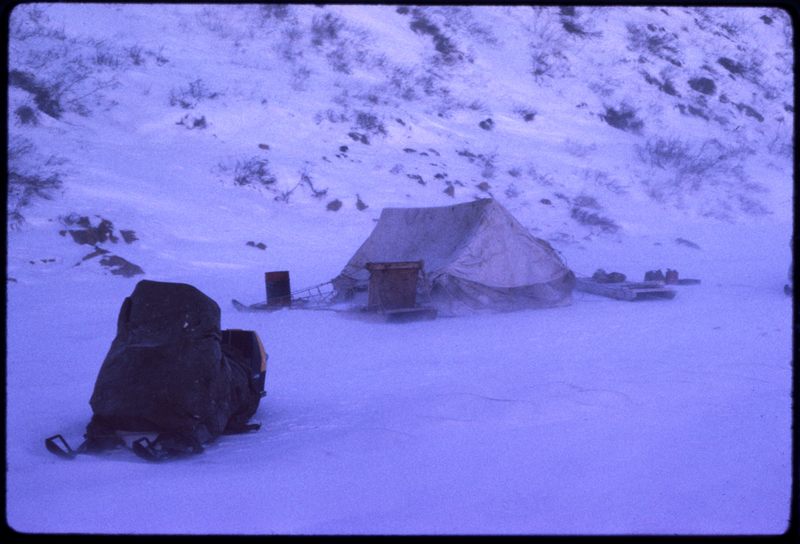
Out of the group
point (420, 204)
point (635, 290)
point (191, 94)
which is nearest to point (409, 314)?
point (635, 290)

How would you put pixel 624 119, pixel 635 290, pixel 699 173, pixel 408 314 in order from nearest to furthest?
pixel 408 314, pixel 635 290, pixel 699 173, pixel 624 119

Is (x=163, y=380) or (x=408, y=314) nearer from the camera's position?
(x=163, y=380)

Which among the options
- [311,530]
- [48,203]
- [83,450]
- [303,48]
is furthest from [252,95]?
[311,530]

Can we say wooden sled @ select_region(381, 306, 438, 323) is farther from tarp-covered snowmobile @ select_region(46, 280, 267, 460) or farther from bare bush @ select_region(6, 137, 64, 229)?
bare bush @ select_region(6, 137, 64, 229)

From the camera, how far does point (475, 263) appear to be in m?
11.9

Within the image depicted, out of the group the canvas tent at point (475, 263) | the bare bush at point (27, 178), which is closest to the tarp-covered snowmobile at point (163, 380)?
the canvas tent at point (475, 263)

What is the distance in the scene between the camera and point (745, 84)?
3294 centimetres

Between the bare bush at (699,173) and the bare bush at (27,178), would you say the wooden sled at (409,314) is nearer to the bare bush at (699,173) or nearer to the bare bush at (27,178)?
the bare bush at (27,178)

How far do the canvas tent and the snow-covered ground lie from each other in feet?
1.77

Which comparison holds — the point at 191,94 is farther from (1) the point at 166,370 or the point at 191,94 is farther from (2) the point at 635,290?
(1) the point at 166,370

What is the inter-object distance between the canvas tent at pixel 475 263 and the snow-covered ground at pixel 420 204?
1.77 ft

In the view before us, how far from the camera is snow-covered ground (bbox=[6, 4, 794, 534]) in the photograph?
13.8ft

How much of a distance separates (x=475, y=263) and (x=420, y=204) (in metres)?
9.03

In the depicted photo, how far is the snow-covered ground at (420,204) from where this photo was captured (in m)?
4.21
